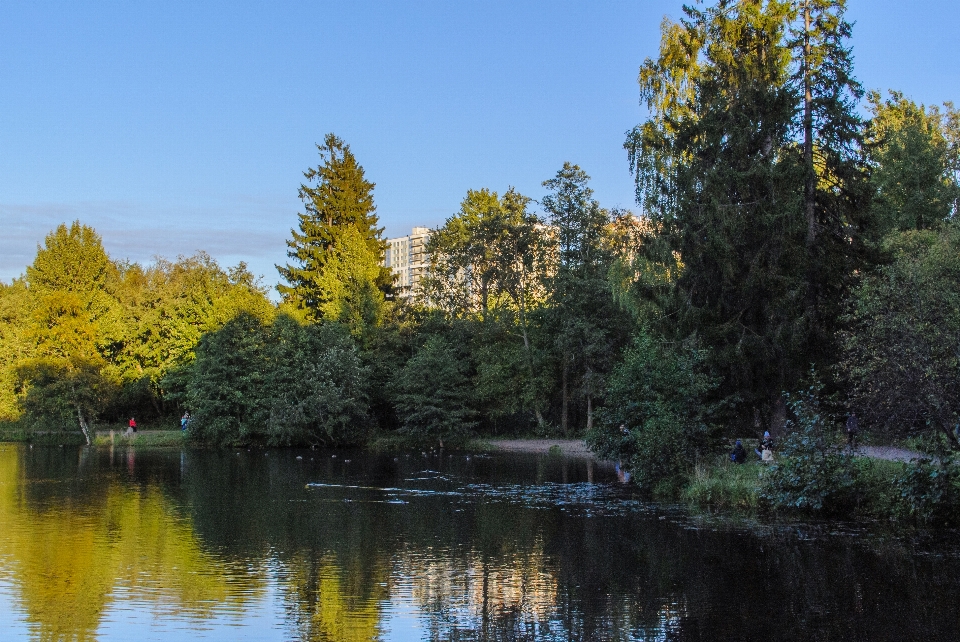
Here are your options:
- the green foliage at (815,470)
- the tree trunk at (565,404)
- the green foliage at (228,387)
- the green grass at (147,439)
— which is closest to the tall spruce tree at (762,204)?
the green foliage at (815,470)

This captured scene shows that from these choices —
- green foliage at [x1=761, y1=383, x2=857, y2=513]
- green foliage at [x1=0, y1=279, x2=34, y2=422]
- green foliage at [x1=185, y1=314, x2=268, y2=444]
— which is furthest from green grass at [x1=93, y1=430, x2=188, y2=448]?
green foliage at [x1=761, y1=383, x2=857, y2=513]

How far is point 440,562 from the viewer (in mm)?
16547

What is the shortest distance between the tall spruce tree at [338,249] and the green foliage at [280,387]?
4.43 metres

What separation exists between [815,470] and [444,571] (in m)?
9.72

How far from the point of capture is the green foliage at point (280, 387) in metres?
48.8

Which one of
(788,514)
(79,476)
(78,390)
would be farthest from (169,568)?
(78,390)

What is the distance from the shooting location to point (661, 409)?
25672 millimetres

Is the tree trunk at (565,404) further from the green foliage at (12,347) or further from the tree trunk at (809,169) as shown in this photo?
the green foliage at (12,347)

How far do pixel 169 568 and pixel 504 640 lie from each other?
24.6ft

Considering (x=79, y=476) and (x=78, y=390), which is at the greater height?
(x=78, y=390)

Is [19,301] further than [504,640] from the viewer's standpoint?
Yes

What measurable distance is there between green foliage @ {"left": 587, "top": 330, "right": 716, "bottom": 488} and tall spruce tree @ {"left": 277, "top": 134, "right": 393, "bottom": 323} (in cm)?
3196

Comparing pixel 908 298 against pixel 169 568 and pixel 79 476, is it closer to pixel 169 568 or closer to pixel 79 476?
pixel 169 568

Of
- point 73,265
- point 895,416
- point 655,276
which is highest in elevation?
point 73,265
